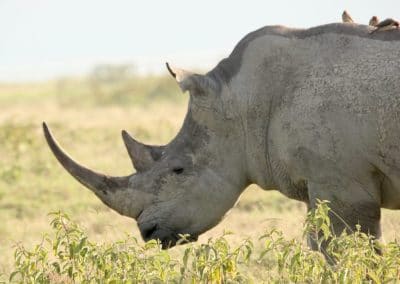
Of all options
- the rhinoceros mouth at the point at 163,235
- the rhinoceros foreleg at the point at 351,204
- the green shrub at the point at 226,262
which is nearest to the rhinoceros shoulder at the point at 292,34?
the rhinoceros foreleg at the point at 351,204

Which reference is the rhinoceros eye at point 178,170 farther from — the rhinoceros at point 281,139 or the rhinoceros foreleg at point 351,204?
the rhinoceros foreleg at point 351,204

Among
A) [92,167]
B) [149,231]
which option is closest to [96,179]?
[149,231]

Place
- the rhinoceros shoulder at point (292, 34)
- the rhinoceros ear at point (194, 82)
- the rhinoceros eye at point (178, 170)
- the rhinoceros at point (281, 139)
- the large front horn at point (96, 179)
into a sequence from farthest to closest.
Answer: the large front horn at point (96, 179) → the rhinoceros eye at point (178, 170) → the rhinoceros ear at point (194, 82) → the rhinoceros shoulder at point (292, 34) → the rhinoceros at point (281, 139)

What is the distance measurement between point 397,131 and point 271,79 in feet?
3.40

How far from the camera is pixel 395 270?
742 cm

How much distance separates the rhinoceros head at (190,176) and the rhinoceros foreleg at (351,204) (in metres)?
0.82

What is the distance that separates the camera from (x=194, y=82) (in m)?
8.88

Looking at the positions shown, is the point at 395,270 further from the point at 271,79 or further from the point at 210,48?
the point at 210,48

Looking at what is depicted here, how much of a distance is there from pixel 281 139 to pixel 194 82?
2.53ft

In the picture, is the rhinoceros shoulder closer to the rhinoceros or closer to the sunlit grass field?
the rhinoceros

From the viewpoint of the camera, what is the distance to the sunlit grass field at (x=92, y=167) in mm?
11547

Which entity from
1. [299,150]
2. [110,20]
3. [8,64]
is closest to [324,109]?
[299,150]

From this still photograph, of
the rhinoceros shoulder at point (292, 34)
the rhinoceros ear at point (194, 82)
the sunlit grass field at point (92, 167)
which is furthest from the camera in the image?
the sunlit grass field at point (92, 167)

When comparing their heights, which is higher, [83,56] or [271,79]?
[271,79]
